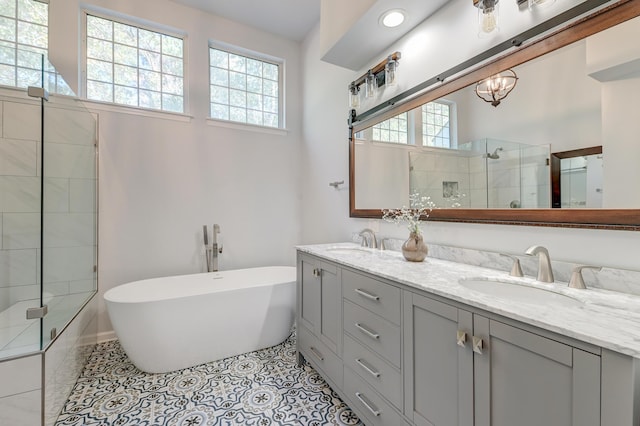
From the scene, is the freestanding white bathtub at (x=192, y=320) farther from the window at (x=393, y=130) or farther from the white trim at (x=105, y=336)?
the window at (x=393, y=130)

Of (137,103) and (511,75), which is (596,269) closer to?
(511,75)

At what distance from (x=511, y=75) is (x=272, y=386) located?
230 cm

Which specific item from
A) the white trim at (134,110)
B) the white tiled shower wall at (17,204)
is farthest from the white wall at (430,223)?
the white tiled shower wall at (17,204)

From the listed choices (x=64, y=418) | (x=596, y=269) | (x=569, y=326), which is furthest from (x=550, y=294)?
(x=64, y=418)

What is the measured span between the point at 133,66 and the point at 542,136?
3.43 meters

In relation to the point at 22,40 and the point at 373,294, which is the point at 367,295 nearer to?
the point at 373,294

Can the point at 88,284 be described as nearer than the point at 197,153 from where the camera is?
Yes

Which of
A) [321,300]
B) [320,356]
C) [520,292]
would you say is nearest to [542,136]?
[520,292]

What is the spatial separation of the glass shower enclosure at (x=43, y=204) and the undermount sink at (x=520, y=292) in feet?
8.30

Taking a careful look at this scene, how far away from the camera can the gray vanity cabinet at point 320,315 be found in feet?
5.56

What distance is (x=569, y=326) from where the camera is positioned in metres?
0.71

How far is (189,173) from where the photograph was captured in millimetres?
2955

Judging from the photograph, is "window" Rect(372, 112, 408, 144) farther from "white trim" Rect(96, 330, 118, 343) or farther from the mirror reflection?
"white trim" Rect(96, 330, 118, 343)

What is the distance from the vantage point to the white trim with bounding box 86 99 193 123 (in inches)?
101
